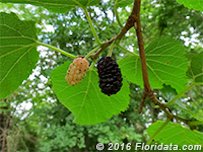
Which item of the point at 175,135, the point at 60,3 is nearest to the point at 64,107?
the point at 175,135

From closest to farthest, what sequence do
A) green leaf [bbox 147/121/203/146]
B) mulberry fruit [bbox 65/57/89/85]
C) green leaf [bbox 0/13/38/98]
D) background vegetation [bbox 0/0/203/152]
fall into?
mulberry fruit [bbox 65/57/89/85] < green leaf [bbox 0/13/38/98] < green leaf [bbox 147/121/203/146] < background vegetation [bbox 0/0/203/152]

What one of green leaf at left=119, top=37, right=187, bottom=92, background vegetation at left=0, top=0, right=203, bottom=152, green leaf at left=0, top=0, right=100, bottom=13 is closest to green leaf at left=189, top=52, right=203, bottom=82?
green leaf at left=119, top=37, right=187, bottom=92

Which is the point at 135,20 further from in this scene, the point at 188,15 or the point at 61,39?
the point at 188,15

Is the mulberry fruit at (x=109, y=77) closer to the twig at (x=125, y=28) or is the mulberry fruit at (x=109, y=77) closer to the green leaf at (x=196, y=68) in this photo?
the twig at (x=125, y=28)

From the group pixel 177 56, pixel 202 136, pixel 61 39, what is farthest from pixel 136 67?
pixel 61 39

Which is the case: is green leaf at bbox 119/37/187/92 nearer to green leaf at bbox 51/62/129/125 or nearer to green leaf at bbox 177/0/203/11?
green leaf at bbox 51/62/129/125
